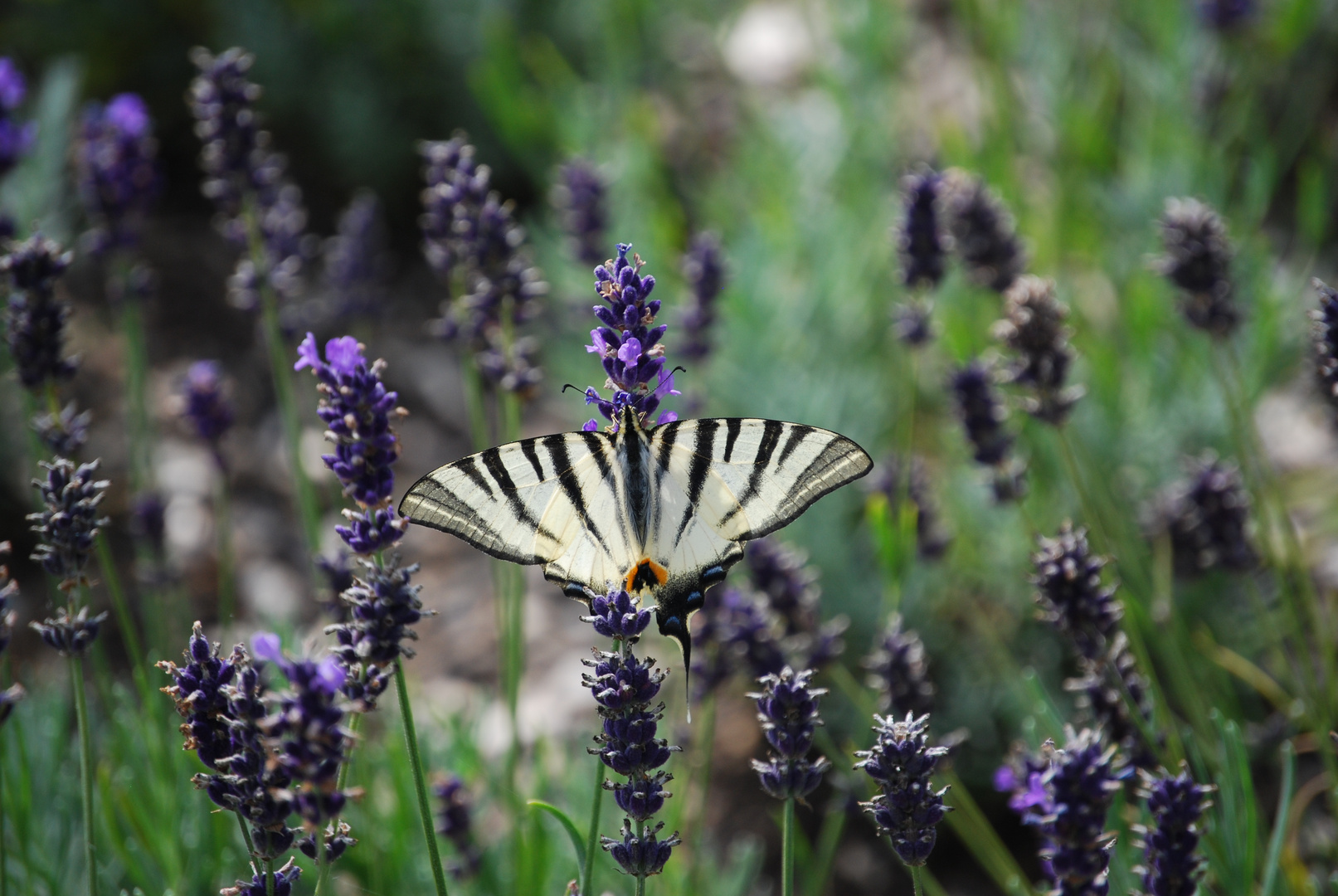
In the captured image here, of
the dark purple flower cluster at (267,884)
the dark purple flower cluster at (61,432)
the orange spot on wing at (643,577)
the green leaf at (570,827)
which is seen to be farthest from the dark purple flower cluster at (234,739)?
the dark purple flower cluster at (61,432)

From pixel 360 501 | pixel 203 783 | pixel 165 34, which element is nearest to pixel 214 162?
pixel 360 501

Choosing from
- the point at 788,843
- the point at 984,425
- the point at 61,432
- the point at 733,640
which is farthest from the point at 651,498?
the point at 61,432

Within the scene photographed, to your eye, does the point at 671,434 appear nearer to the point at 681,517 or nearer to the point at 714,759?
the point at 681,517

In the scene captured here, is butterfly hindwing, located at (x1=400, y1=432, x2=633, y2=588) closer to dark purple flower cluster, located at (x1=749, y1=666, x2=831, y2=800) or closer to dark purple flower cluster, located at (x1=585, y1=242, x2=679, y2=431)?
dark purple flower cluster, located at (x1=585, y1=242, x2=679, y2=431)

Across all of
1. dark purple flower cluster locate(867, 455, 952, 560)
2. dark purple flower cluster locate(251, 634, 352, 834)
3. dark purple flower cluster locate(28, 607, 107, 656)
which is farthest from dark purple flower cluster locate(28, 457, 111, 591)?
dark purple flower cluster locate(867, 455, 952, 560)

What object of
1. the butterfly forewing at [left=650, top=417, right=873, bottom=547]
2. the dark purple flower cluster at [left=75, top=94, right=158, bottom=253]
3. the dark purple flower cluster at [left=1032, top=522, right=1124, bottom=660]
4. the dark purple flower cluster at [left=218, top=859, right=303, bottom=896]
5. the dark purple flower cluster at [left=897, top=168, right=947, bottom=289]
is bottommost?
the dark purple flower cluster at [left=218, top=859, right=303, bottom=896]

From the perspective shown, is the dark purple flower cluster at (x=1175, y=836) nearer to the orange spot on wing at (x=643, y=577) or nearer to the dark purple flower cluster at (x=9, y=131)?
the orange spot on wing at (x=643, y=577)

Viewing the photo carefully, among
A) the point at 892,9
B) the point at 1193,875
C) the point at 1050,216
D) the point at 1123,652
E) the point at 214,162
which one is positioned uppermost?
the point at 892,9

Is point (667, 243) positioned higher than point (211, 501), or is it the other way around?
→ point (667, 243)
